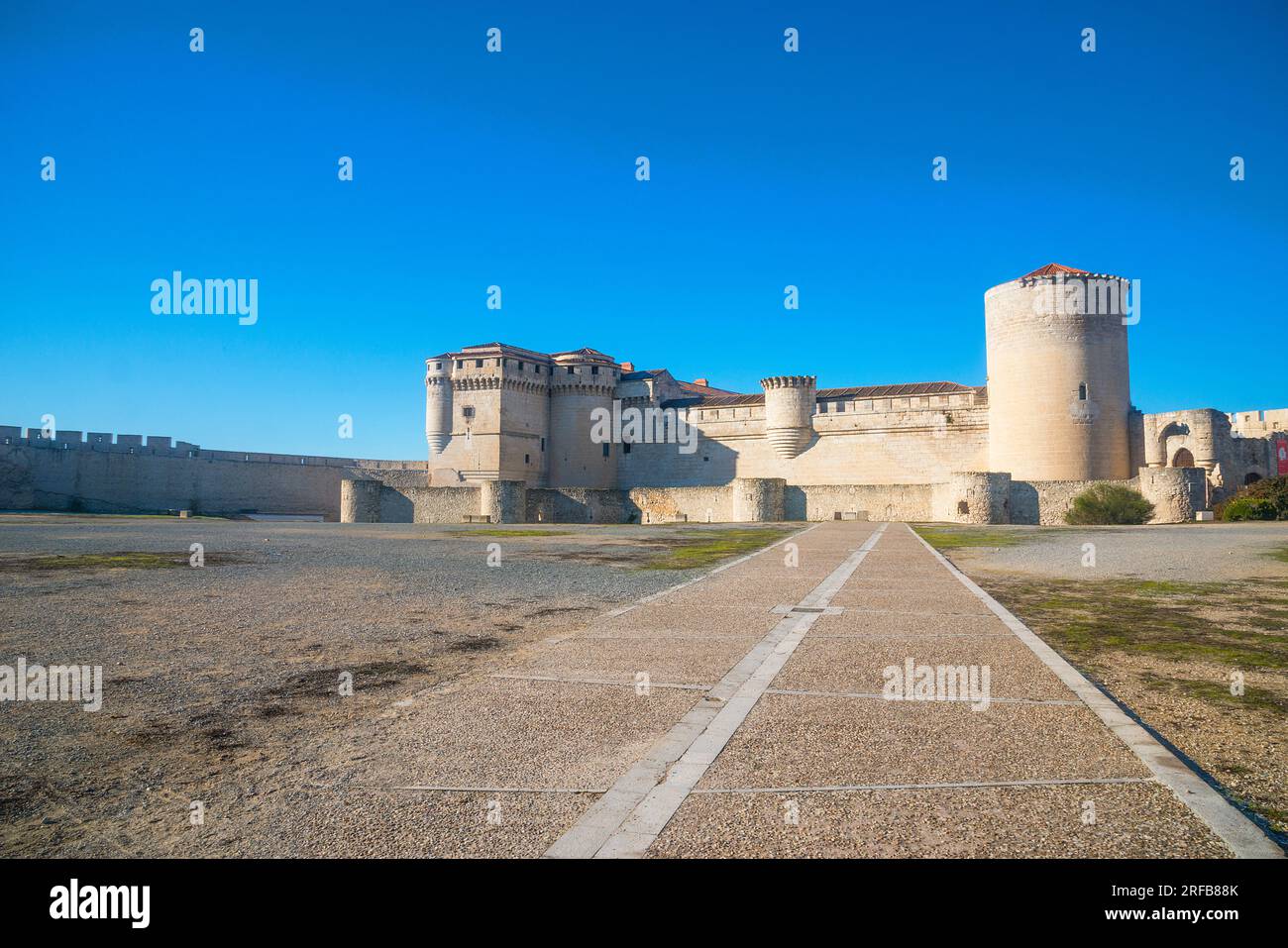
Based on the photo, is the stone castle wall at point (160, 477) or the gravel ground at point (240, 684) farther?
the stone castle wall at point (160, 477)

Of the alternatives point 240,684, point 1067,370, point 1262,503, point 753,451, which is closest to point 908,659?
point 240,684

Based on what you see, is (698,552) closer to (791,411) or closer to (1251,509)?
(1251,509)

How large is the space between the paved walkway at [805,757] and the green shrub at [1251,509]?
29254 mm

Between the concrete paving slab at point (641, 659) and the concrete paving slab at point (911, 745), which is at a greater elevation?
the concrete paving slab at point (911, 745)

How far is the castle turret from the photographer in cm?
4469

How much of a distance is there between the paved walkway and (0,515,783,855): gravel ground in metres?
0.17

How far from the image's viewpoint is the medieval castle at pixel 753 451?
33.2m

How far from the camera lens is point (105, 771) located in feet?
10.1

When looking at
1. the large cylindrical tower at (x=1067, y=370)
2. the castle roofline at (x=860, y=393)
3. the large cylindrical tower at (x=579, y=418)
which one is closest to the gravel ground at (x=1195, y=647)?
the large cylindrical tower at (x=1067, y=370)

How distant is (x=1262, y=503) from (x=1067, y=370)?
9164mm

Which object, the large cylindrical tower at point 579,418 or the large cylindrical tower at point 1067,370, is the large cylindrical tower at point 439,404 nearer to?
the large cylindrical tower at point 579,418

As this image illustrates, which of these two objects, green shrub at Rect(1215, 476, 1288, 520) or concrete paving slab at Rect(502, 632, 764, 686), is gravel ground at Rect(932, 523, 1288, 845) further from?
green shrub at Rect(1215, 476, 1288, 520)
